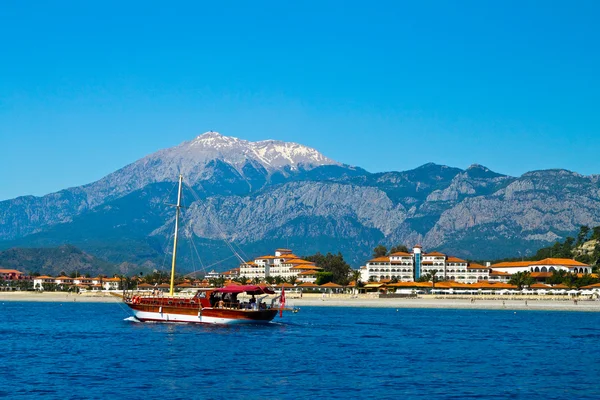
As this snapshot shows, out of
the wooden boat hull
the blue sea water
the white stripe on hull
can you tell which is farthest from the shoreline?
the blue sea water

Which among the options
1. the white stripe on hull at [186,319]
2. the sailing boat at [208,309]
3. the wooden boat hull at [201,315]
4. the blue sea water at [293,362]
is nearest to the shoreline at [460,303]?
the white stripe on hull at [186,319]

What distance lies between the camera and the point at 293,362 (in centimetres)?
5888

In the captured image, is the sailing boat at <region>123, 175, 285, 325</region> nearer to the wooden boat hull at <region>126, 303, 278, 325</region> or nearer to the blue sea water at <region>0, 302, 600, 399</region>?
the wooden boat hull at <region>126, 303, 278, 325</region>

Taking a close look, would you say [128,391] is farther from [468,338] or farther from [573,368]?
[468,338]

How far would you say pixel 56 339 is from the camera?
76.6m

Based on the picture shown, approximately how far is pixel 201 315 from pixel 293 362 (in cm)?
3628

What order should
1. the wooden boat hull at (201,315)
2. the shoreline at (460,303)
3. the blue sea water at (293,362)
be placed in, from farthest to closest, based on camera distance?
the shoreline at (460,303), the wooden boat hull at (201,315), the blue sea water at (293,362)

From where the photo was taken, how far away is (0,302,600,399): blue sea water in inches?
1823

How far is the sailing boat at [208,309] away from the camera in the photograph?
9338 cm

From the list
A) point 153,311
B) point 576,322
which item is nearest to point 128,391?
point 153,311

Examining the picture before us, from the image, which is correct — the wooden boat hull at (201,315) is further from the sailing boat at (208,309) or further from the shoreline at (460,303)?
the shoreline at (460,303)

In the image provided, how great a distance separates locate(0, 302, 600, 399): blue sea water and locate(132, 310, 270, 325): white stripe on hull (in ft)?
6.58

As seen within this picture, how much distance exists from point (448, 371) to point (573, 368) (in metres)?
9.34

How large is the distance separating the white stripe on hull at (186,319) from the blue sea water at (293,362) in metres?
2.01
